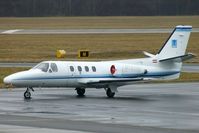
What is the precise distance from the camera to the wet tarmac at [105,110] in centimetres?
1934

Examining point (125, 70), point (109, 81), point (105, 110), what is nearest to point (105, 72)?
point (109, 81)

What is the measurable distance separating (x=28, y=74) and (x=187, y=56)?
7123mm

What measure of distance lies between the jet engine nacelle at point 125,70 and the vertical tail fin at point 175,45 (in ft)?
5.35

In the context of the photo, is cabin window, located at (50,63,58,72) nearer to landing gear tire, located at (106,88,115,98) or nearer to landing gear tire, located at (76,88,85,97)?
landing gear tire, located at (76,88,85,97)

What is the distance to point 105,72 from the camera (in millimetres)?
30922

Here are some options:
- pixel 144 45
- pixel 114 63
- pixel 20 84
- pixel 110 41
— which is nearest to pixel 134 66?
pixel 114 63

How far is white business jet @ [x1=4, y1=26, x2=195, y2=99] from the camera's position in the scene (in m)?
29.6

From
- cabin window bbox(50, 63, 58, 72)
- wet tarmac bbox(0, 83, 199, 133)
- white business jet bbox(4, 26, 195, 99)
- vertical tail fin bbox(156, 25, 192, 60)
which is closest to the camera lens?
wet tarmac bbox(0, 83, 199, 133)

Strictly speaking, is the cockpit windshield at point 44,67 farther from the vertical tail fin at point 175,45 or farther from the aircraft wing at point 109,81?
the vertical tail fin at point 175,45

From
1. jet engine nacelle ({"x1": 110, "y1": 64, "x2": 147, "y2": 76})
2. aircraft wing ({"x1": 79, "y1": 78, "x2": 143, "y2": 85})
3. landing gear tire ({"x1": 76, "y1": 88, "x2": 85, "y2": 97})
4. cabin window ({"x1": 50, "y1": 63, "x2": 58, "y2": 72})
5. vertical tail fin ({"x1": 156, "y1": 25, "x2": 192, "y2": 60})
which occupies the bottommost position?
landing gear tire ({"x1": 76, "y1": 88, "x2": 85, "y2": 97})
